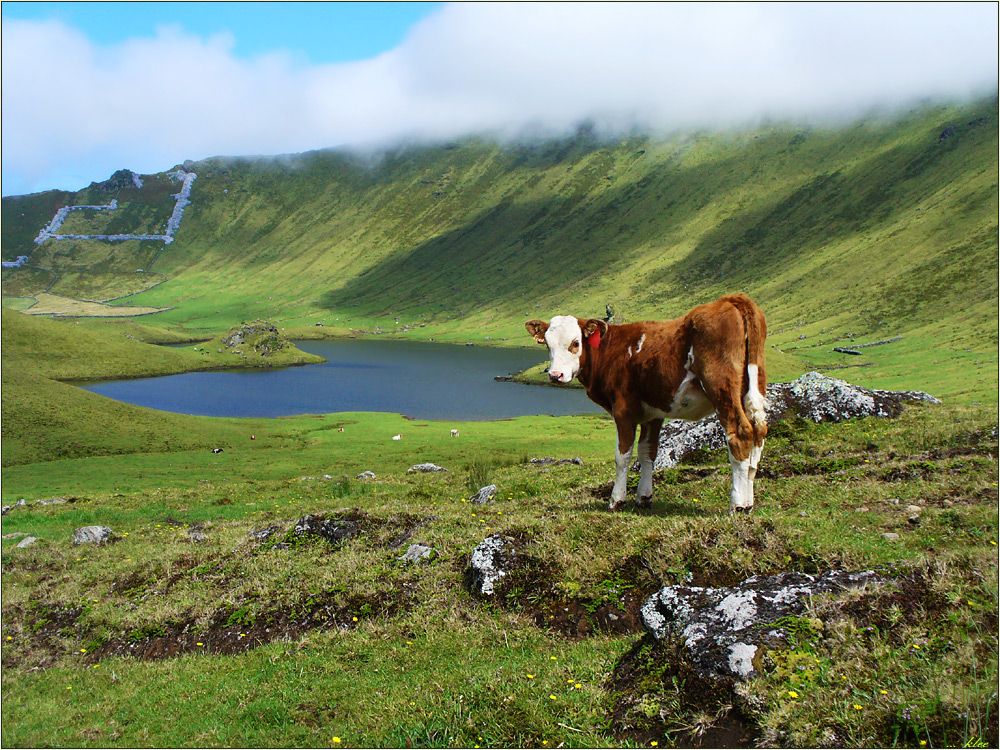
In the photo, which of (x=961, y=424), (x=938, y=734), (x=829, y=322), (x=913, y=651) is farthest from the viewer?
(x=829, y=322)

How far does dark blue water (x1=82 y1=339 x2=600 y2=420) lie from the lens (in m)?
102

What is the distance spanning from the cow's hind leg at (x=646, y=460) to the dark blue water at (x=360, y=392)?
80.5 meters

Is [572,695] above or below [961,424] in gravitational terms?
below

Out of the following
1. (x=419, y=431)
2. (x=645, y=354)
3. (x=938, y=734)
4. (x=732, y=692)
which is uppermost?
(x=645, y=354)

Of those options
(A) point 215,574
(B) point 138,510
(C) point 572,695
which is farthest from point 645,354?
(B) point 138,510

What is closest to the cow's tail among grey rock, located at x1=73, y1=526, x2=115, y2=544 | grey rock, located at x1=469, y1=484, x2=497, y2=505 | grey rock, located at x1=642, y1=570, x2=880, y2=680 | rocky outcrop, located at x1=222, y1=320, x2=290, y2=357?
grey rock, located at x1=642, y1=570, x2=880, y2=680

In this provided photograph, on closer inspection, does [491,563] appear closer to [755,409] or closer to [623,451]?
[623,451]

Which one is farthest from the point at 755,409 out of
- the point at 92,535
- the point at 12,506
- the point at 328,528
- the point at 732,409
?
the point at 12,506

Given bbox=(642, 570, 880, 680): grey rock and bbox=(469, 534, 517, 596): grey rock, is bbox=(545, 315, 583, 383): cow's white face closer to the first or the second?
bbox=(469, 534, 517, 596): grey rock

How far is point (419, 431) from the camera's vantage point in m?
70.3

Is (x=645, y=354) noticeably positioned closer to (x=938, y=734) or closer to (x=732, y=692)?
(x=732, y=692)

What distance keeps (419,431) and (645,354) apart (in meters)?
58.3

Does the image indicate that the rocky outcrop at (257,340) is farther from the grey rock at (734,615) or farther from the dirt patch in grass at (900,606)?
the dirt patch in grass at (900,606)

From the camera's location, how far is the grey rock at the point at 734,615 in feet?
21.9
